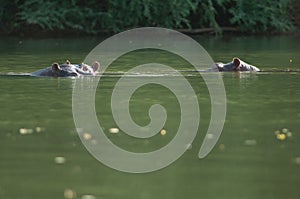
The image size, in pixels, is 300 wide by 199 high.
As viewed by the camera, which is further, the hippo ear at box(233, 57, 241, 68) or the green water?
the hippo ear at box(233, 57, 241, 68)

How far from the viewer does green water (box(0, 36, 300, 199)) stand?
284 inches

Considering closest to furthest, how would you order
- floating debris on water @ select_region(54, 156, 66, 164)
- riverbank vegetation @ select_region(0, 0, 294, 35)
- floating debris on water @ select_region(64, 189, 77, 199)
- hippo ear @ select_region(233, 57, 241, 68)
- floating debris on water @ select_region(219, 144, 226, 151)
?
1. floating debris on water @ select_region(64, 189, 77, 199)
2. floating debris on water @ select_region(54, 156, 66, 164)
3. floating debris on water @ select_region(219, 144, 226, 151)
4. hippo ear @ select_region(233, 57, 241, 68)
5. riverbank vegetation @ select_region(0, 0, 294, 35)

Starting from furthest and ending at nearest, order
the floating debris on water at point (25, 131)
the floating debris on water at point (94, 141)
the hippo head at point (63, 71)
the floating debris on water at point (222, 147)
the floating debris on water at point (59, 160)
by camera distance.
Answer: the hippo head at point (63, 71)
the floating debris on water at point (25, 131)
the floating debris on water at point (94, 141)
the floating debris on water at point (222, 147)
the floating debris on water at point (59, 160)

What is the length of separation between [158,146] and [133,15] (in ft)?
60.3

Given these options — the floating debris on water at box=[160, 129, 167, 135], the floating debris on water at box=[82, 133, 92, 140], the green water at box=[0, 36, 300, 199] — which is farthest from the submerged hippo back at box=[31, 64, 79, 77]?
the floating debris on water at box=[82, 133, 92, 140]

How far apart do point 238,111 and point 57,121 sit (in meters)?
2.26

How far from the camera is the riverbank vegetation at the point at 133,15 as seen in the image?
26.8 meters

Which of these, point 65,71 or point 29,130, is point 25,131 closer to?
point 29,130

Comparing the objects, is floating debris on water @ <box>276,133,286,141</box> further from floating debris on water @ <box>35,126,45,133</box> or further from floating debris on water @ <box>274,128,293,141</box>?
floating debris on water @ <box>35,126,45,133</box>

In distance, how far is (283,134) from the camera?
955cm

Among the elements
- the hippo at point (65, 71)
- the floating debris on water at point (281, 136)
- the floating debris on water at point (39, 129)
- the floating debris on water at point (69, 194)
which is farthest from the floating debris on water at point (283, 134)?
the hippo at point (65, 71)

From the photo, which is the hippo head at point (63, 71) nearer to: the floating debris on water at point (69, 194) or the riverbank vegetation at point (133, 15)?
Result: the floating debris on water at point (69, 194)

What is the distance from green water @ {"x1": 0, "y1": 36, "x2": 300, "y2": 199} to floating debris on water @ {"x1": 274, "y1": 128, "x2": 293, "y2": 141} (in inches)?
2.3

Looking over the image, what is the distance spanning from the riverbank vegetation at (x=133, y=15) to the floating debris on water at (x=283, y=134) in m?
16.9
